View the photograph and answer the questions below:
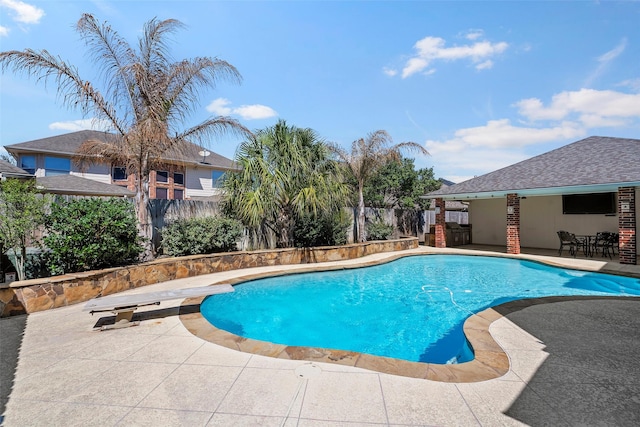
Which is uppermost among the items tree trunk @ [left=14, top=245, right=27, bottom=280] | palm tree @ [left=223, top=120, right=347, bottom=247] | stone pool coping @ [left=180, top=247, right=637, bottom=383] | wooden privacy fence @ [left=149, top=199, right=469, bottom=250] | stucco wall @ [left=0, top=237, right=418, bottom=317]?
palm tree @ [left=223, top=120, right=347, bottom=247]

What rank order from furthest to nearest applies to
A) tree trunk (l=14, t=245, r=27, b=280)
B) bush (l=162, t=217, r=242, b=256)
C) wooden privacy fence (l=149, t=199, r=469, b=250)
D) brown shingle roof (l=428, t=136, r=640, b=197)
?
1. brown shingle roof (l=428, t=136, r=640, b=197)
2. wooden privacy fence (l=149, t=199, r=469, b=250)
3. bush (l=162, t=217, r=242, b=256)
4. tree trunk (l=14, t=245, r=27, b=280)

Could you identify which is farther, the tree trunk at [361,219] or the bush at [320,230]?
the tree trunk at [361,219]

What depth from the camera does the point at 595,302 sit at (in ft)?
18.4

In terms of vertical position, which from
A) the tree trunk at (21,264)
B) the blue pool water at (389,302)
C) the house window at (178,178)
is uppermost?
the house window at (178,178)

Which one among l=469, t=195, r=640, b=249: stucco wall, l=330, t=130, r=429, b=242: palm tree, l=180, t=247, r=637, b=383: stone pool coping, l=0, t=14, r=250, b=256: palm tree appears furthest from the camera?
l=330, t=130, r=429, b=242: palm tree

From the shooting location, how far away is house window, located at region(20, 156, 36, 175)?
61.5ft

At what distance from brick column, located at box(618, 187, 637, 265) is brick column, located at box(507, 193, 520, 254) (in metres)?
3.09

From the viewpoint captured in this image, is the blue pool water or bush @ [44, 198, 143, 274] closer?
the blue pool water

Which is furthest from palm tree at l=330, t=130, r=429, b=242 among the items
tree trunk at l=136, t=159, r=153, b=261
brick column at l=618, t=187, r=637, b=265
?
brick column at l=618, t=187, r=637, b=265

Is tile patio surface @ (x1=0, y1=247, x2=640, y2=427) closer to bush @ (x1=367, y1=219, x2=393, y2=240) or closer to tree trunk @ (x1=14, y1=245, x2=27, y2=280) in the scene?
tree trunk @ (x1=14, y1=245, x2=27, y2=280)

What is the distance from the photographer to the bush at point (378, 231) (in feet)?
45.8

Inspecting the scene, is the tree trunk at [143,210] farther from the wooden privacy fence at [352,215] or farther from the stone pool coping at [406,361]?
the stone pool coping at [406,361]

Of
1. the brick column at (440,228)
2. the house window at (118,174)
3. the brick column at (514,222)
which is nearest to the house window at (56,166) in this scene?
the house window at (118,174)

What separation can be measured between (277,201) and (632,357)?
8610mm
